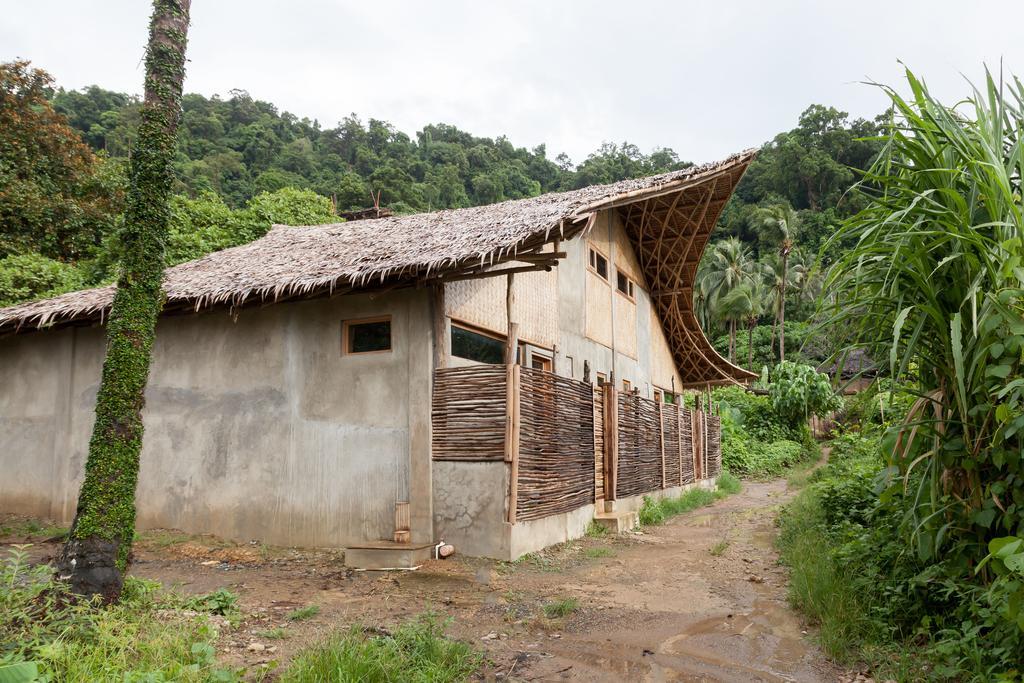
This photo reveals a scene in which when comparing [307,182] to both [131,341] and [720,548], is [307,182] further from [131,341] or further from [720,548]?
[131,341]

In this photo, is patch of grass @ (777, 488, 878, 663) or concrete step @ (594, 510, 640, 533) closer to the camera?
patch of grass @ (777, 488, 878, 663)

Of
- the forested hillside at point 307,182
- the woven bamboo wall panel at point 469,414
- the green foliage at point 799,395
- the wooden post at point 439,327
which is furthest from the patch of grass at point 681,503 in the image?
the forested hillside at point 307,182

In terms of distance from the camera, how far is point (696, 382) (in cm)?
1881

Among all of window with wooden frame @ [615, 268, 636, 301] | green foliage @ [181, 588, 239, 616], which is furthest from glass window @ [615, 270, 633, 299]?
green foliage @ [181, 588, 239, 616]

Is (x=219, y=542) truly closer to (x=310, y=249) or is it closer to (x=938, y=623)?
(x=310, y=249)

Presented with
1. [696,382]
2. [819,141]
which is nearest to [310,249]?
[696,382]

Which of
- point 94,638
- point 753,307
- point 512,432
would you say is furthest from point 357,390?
point 753,307

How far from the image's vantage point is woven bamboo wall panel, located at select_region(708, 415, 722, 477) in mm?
19000

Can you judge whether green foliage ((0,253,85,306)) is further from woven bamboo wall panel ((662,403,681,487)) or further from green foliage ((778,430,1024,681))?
green foliage ((778,430,1024,681))

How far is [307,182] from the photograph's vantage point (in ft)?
121

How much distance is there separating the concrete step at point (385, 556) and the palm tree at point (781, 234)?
32726mm

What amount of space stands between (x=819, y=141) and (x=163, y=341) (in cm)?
4860

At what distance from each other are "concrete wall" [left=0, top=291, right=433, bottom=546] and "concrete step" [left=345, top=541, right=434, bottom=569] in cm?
31

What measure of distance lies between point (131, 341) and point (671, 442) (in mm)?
11796
